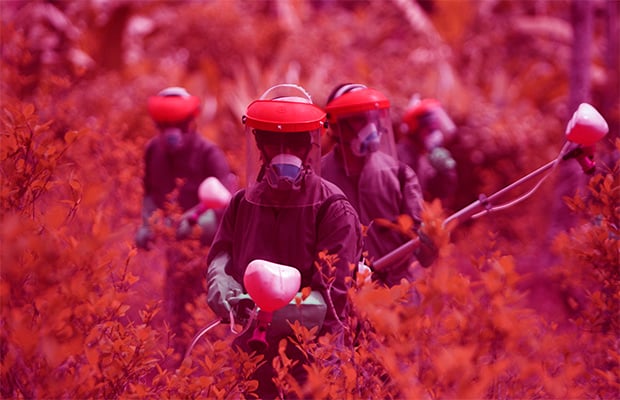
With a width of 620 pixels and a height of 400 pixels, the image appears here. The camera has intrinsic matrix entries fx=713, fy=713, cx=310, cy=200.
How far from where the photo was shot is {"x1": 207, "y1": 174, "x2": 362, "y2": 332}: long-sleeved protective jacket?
255cm

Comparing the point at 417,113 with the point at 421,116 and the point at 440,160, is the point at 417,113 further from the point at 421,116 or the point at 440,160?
the point at 440,160

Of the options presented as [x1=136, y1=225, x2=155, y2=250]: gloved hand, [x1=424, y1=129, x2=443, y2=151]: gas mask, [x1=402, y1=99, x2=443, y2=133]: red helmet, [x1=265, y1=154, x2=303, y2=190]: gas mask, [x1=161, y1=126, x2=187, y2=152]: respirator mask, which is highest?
[x1=265, y1=154, x2=303, y2=190]: gas mask

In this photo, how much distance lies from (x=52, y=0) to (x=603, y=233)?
10.4 m

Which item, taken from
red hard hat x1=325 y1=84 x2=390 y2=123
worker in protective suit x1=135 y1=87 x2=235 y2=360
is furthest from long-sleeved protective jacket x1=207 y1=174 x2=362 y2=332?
worker in protective suit x1=135 y1=87 x2=235 y2=360

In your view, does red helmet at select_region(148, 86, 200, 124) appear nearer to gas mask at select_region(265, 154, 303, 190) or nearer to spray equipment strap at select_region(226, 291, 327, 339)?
gas mask at select_region(265, 154, 303, 190)


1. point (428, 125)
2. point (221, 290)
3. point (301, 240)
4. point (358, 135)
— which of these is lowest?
point (428, 125)

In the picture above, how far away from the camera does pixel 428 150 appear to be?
4730mm

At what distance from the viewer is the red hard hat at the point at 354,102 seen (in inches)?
129

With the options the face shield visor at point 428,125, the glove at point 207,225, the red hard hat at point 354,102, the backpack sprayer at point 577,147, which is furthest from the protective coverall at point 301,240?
the face shield visor at point 428,125

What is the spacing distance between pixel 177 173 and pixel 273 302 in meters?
2.37

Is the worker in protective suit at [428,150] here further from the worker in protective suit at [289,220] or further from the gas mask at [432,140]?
the worker in protective suit at [289,220]

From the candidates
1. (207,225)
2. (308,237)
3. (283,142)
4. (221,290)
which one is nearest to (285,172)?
(283,142)

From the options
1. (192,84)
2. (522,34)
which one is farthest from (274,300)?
(522,34)

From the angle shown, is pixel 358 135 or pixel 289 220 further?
pixel 358 135
